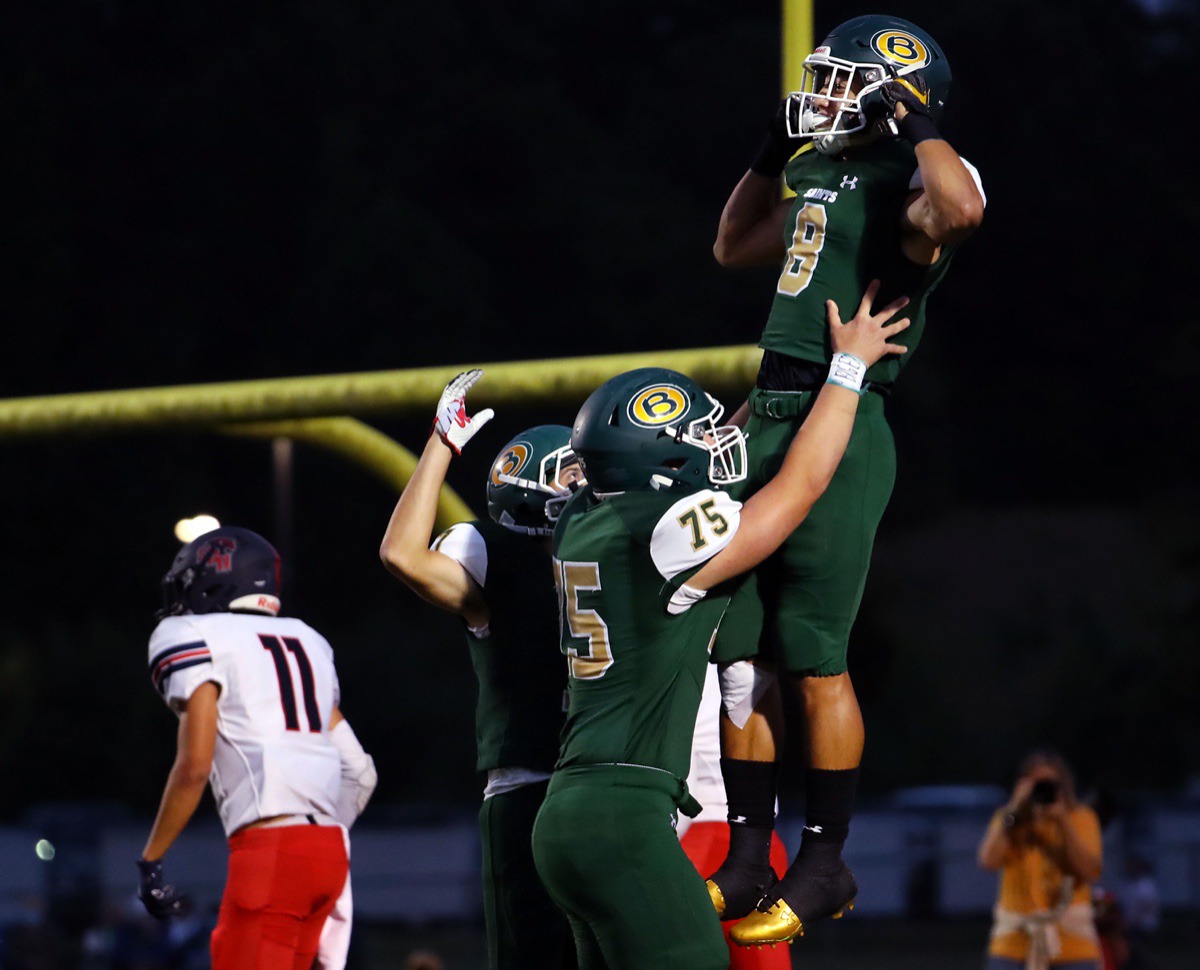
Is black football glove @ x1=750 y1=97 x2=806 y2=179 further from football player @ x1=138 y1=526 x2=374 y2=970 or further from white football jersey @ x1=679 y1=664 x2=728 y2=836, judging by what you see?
football player @ x1=138 y1=526 x2=374 y2=970

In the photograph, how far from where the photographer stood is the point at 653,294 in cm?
5203

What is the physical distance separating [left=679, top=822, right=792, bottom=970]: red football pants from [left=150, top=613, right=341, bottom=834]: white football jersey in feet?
3.82

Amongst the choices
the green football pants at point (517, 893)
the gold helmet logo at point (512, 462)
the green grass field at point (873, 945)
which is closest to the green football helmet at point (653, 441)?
the gold helmet logo at point (512, 462)

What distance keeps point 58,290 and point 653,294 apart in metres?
13.9

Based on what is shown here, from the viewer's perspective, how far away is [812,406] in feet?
15.7

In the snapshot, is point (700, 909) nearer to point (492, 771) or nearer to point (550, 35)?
point (492, 771)

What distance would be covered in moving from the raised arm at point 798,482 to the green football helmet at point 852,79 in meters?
0.52

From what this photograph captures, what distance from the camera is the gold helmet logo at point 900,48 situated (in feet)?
15.8

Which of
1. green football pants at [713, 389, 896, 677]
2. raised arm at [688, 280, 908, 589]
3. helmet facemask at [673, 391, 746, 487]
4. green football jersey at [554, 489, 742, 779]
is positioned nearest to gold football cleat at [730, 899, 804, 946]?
green football jersey at [554, 489, 742, 779]

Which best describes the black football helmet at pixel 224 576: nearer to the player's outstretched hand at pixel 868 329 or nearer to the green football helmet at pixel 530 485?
the green football helmet at pixel 530 485

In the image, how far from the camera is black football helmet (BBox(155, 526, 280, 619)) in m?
6.39

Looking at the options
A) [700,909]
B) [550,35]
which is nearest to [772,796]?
[700,909]

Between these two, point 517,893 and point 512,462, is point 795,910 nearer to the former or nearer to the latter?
point 517,893

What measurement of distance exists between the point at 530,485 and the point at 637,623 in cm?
103
